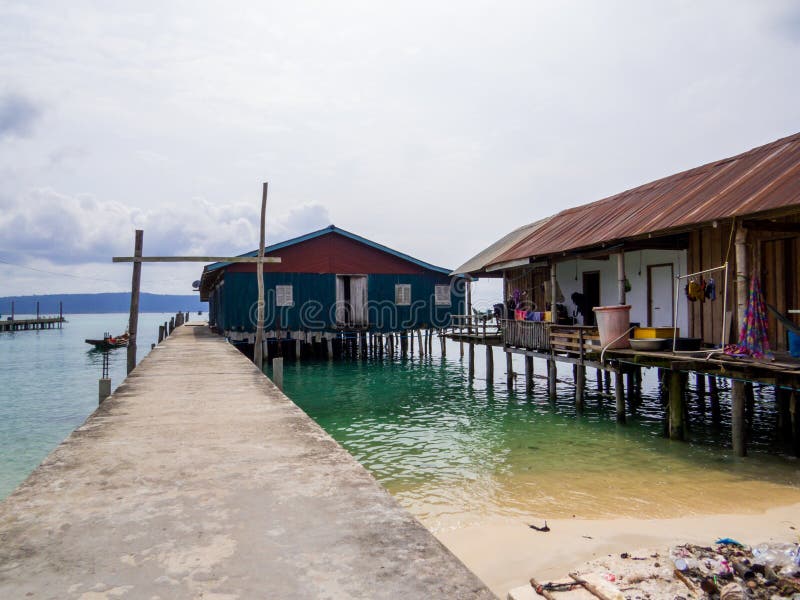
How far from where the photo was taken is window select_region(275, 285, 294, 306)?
2794 centimetres

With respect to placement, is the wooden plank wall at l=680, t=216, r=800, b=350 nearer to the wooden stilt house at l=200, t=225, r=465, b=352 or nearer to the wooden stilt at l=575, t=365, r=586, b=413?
the wooden stilt at l=575, t=365, r=586, b=413

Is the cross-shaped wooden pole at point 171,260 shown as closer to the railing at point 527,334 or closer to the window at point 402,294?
the railing at point 527,334

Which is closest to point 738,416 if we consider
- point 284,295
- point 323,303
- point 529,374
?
point 529,374

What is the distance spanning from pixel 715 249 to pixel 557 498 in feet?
21.3

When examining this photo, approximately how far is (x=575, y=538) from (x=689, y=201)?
771cm

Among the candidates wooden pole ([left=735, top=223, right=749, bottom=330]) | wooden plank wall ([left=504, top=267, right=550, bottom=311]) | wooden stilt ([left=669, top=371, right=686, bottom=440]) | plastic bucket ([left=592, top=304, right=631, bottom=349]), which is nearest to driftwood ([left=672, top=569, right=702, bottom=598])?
wooden pole ([left=735, top=223, right=749, bottom=330])

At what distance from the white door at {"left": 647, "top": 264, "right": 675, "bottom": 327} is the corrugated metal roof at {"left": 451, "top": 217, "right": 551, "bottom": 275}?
562 cm

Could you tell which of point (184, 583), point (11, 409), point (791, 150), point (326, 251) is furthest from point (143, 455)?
point (326, 251)

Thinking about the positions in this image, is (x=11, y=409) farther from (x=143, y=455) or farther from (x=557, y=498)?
(x=557, y=498)

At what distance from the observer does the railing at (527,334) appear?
16.3 meters

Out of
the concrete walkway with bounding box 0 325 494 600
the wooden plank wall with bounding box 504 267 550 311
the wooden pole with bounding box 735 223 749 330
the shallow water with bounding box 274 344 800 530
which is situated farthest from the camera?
the wooden plank wall with bounding box 504 267 550 311

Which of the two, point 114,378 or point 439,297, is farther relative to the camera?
point 439,297

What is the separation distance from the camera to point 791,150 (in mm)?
10992

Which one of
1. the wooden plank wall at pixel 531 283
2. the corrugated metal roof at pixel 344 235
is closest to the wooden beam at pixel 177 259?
the corrugated metal roof at pixel 344 235
